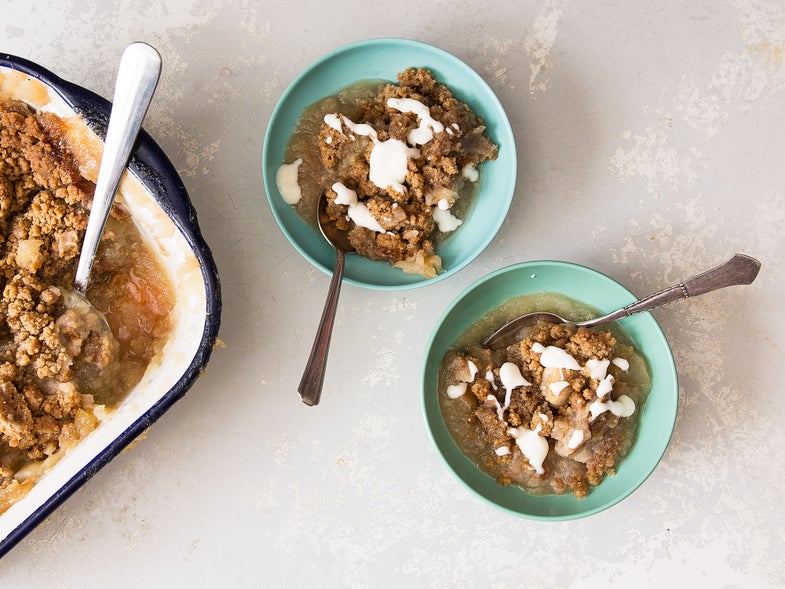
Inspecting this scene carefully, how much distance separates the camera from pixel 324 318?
181 cm

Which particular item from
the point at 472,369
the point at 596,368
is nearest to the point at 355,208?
the point at 472,369

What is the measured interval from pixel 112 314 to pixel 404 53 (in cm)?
106

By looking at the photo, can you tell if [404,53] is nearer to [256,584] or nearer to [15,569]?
[256,584]

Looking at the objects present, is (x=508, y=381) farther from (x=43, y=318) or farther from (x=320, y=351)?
(x=43, y=318)

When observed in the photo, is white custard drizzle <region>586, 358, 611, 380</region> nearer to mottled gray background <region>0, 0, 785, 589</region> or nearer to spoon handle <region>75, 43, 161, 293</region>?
mottled gray background <region>0, 0, 785, 589</region>

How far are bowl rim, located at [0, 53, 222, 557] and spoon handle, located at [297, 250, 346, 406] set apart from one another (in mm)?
253

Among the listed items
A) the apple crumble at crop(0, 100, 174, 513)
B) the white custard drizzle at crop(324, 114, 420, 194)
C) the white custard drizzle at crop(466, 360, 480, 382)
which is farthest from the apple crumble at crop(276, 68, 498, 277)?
the apple crumble at crop(0, 100, 174, 513)

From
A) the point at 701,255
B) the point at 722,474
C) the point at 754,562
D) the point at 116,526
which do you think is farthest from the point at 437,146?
the point at 754,562

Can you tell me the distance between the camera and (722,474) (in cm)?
205

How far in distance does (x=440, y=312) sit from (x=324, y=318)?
0.39m

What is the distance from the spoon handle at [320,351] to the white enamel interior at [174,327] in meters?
0.28

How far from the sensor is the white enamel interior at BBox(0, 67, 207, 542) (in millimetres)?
1647

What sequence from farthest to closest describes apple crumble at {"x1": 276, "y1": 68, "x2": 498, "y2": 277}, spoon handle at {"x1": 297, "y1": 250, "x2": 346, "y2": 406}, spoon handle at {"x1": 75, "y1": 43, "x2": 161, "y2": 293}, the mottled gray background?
the mottled gray background, apple crumble at {"x1": 276, "y1": 68, "x2": 498, "y2": 277}, spoon handle at {"x1": 297, "y1": 250, "x2": 346, "y2": 406}, spoon handle at {"x1": 75, "y1": 43, "x2": 161, "y2": 293}

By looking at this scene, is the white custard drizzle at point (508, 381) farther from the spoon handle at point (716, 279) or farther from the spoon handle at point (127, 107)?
the spoon handle at point (127, 107)
